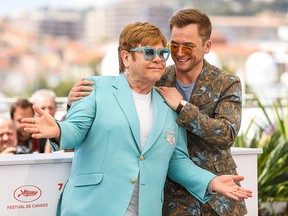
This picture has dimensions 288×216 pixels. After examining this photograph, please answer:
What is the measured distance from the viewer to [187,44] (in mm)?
3463

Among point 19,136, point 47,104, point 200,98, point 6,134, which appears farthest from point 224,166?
point 47,104

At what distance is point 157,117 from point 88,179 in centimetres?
41

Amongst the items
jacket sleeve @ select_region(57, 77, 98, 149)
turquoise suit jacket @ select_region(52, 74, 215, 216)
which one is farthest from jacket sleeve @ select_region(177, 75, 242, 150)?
jacket sleeve @ select_region(57, 77, 98, 149)

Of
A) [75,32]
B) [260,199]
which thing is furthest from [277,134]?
[75,32]

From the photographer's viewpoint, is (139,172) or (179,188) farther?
(179,188)

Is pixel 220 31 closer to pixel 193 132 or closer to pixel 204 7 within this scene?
pixel 204 7

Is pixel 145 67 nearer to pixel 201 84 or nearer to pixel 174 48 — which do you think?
pixel 174 48

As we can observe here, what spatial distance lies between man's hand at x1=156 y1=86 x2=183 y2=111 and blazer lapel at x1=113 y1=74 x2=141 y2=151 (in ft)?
0.69

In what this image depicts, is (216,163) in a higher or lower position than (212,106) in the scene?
lower

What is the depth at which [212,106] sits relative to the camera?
3.48 meters

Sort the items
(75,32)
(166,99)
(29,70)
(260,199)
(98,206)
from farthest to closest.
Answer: (75,32) < (29,70) < (260,199) < (166,99) < (98,206)

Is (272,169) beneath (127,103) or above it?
beneath

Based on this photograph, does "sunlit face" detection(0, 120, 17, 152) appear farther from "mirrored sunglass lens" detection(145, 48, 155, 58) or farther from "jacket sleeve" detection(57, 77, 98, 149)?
"mirrored sunglass lens" detection(145, 48, 155, 58)

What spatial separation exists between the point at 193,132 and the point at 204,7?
297 ft
